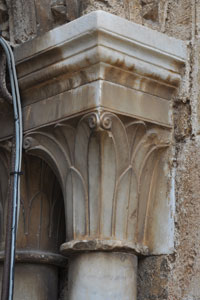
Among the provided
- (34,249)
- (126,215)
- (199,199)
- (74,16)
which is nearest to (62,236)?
(34,249)

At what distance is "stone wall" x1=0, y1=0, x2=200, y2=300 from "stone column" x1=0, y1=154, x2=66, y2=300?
0.36m

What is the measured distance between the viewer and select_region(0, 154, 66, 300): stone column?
2.57 m

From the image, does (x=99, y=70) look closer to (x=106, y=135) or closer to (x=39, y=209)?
(x=106, y=135)

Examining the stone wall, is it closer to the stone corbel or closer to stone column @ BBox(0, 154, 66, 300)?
the stone corbel

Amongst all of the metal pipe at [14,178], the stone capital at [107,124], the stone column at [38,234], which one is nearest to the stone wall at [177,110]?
the stone capital at [107,124]

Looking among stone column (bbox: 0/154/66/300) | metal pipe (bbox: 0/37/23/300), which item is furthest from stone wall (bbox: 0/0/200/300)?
stone column (bbox: 0/154/66/300)

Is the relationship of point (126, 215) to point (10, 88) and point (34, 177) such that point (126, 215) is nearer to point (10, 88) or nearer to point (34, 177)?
point (34, 177)

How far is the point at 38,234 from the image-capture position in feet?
8.63

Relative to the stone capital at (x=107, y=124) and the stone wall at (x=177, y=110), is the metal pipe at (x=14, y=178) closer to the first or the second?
the stone capital at (x=107, y=124)

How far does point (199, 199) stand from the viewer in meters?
2.34

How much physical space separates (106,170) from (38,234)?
44 centimetres

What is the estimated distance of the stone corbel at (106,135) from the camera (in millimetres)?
2305

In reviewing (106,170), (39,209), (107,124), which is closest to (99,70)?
(107,124)

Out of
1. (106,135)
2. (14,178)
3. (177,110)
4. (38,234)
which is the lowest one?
(38,234)
